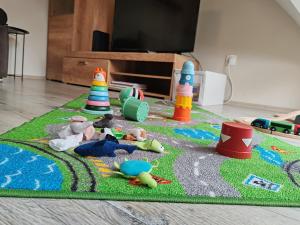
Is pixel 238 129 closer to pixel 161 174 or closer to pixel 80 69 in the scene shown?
pixel 161 174

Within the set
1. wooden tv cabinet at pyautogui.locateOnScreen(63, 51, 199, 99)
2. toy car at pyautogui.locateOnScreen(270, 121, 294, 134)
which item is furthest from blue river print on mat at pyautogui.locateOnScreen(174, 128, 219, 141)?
wooden tv cabinet at pyautogui.locateOnScreen(63, 51, 199, 99)

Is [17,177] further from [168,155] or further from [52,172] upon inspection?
[168,155]

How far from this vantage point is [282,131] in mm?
1104

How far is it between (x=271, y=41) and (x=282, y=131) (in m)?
1.33

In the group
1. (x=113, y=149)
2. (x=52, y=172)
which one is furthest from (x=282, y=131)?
(x=52, y=172)

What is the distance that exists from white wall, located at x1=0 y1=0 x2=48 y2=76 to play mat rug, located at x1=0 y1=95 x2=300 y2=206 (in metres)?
2.64

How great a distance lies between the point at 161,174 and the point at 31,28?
3111mm

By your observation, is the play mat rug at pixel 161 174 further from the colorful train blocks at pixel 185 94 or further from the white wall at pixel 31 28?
the white wall at pixel 31 28

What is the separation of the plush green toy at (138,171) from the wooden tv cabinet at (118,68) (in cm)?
178

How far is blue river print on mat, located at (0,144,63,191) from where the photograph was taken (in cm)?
43

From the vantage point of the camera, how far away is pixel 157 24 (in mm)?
2338

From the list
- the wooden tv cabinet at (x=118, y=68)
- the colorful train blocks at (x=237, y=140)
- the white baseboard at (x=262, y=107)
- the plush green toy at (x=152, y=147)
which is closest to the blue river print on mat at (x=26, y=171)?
the plush green toy at (x=152, y=147)

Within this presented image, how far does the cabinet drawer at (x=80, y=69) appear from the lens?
8.26ft

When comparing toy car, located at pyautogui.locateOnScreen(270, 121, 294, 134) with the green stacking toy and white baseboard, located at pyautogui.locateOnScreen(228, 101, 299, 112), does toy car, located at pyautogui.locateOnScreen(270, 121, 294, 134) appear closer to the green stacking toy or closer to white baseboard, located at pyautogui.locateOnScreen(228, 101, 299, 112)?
the green stacking toy
